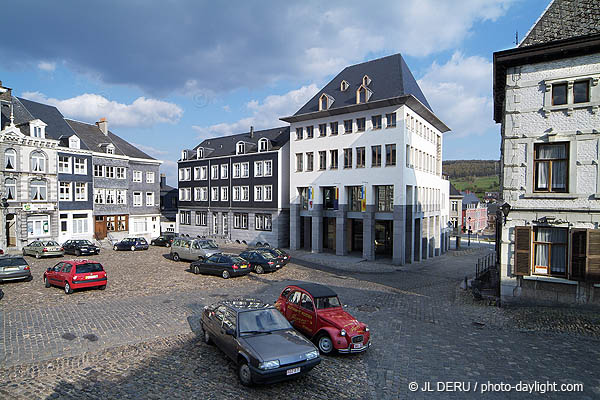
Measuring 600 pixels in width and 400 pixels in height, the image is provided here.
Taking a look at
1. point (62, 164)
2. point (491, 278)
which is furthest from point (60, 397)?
point (62, 164)

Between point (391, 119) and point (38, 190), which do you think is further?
point (38, 190)

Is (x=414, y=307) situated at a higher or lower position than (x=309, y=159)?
lower

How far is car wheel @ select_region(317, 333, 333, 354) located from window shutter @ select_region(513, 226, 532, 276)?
1026cm

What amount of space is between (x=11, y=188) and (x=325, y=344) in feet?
119

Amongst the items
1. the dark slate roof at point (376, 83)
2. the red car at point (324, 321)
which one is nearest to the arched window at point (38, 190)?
the dark slate roof at point (376, 83)

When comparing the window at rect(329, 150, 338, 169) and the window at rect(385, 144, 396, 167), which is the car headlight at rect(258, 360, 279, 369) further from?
the window at rect(329, 150, 338, 169)

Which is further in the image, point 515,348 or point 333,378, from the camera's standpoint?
point 515,348

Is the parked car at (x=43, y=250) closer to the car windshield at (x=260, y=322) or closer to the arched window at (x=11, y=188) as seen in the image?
the arched window at (x=11, y=188)

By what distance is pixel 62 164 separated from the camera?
123 feet

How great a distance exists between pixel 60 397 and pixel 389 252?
33.2 m

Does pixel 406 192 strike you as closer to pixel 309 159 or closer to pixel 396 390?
pixel 309 159

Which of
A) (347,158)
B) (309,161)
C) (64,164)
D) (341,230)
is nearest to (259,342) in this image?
(341,230)

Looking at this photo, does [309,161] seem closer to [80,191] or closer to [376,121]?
[376,121]

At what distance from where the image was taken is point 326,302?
462 inches
